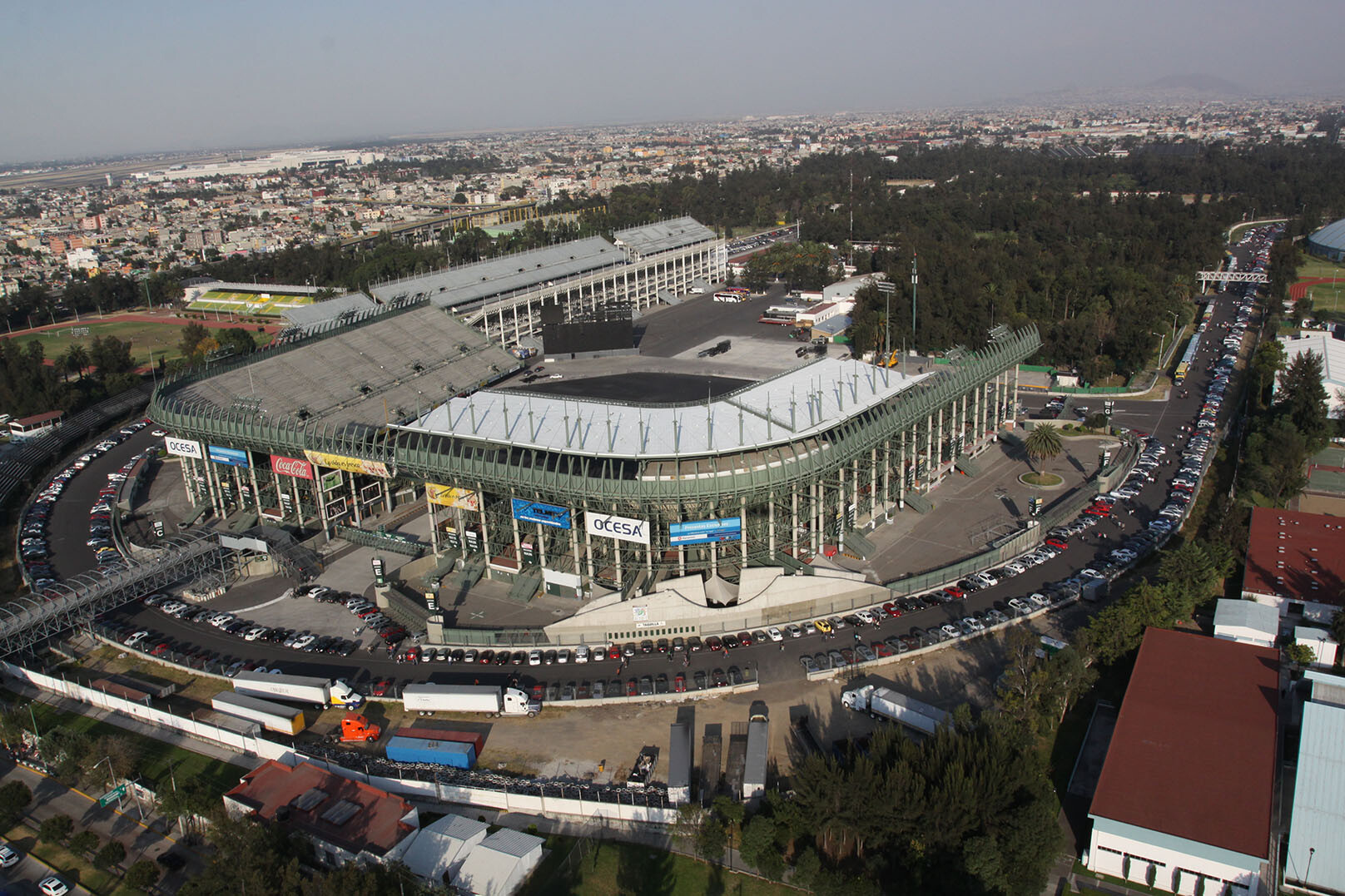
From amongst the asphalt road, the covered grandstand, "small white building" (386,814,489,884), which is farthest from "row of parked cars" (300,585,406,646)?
the covered grandstand

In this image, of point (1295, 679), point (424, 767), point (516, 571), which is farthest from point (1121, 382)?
point (424, 767)

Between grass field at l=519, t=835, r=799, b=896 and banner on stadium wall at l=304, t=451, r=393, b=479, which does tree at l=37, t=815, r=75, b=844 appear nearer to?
grass field at l=519, t=835, r=799, b=896

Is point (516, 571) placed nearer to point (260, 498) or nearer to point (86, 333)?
point (260, 498)

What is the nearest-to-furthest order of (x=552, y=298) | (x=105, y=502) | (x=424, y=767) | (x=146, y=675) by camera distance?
1. (x=424, y=767)
2. (x=146, y=675)
3. (x=105, y=502)
4. (x=552, y=298)

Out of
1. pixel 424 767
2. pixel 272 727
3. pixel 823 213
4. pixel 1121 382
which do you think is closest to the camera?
pixel 424 767

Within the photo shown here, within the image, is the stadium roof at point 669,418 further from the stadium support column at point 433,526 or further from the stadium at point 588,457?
the stadium support column at point 433,526

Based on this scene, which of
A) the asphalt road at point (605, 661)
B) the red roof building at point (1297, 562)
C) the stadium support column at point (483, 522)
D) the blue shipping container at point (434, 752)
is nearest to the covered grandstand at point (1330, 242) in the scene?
the asphalt road at point (605, 661)

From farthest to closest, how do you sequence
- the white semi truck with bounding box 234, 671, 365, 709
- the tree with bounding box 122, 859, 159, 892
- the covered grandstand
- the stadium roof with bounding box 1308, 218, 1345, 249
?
the stadium roof with bounding box 1308, 218, 1345, 249 < the covered grandstand < the white semi truck with bounding box 234, 671, 365, 709 < the tree with bounding box 122, 859, 159, 892
